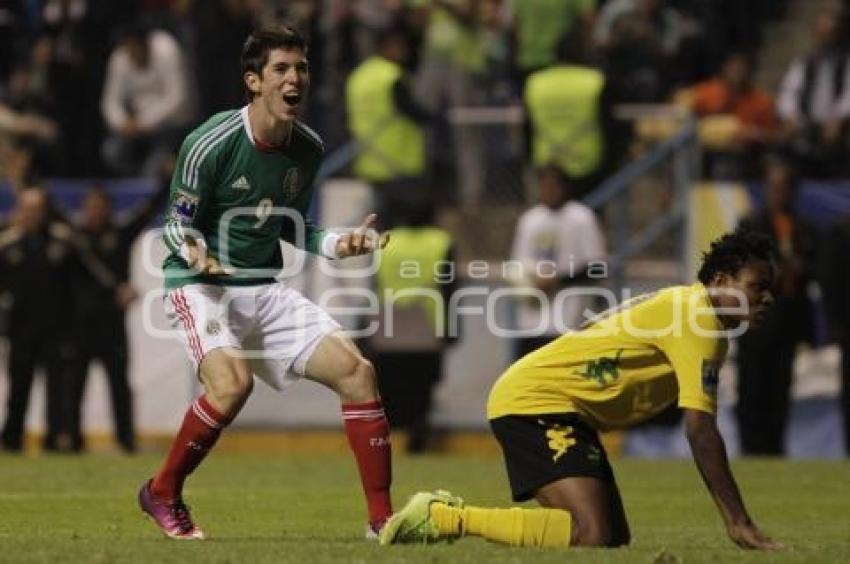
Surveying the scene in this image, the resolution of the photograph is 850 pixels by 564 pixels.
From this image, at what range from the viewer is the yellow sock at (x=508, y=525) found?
10.8 meters

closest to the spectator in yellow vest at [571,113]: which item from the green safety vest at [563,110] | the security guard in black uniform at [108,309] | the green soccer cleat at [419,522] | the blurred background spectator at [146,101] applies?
the green safety vest at [563,110]

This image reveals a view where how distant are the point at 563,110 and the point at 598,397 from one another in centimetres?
1085

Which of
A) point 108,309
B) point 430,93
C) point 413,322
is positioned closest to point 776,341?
point 413,322

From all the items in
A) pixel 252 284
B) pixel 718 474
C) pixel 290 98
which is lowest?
pixel 718 474

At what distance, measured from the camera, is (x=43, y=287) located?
22.3 meters

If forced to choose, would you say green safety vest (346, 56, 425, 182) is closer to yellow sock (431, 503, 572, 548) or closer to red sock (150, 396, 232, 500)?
red sock (150, 396, 232, 500)

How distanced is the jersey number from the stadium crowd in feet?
30.0

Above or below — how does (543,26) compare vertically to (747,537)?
above

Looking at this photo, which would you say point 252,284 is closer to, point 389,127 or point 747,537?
point 747,537

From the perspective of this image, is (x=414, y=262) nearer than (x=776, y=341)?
No

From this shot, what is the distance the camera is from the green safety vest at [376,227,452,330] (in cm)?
2147

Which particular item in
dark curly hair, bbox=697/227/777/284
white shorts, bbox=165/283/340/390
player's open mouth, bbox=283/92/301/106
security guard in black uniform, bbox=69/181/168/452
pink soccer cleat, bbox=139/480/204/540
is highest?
player's open mouth, bbox=283/92/301/106

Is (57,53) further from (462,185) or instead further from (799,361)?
(799,361)

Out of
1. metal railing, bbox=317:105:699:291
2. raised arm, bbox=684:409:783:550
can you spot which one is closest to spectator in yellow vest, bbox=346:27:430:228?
metal railing, bbox=317:105:699:291
